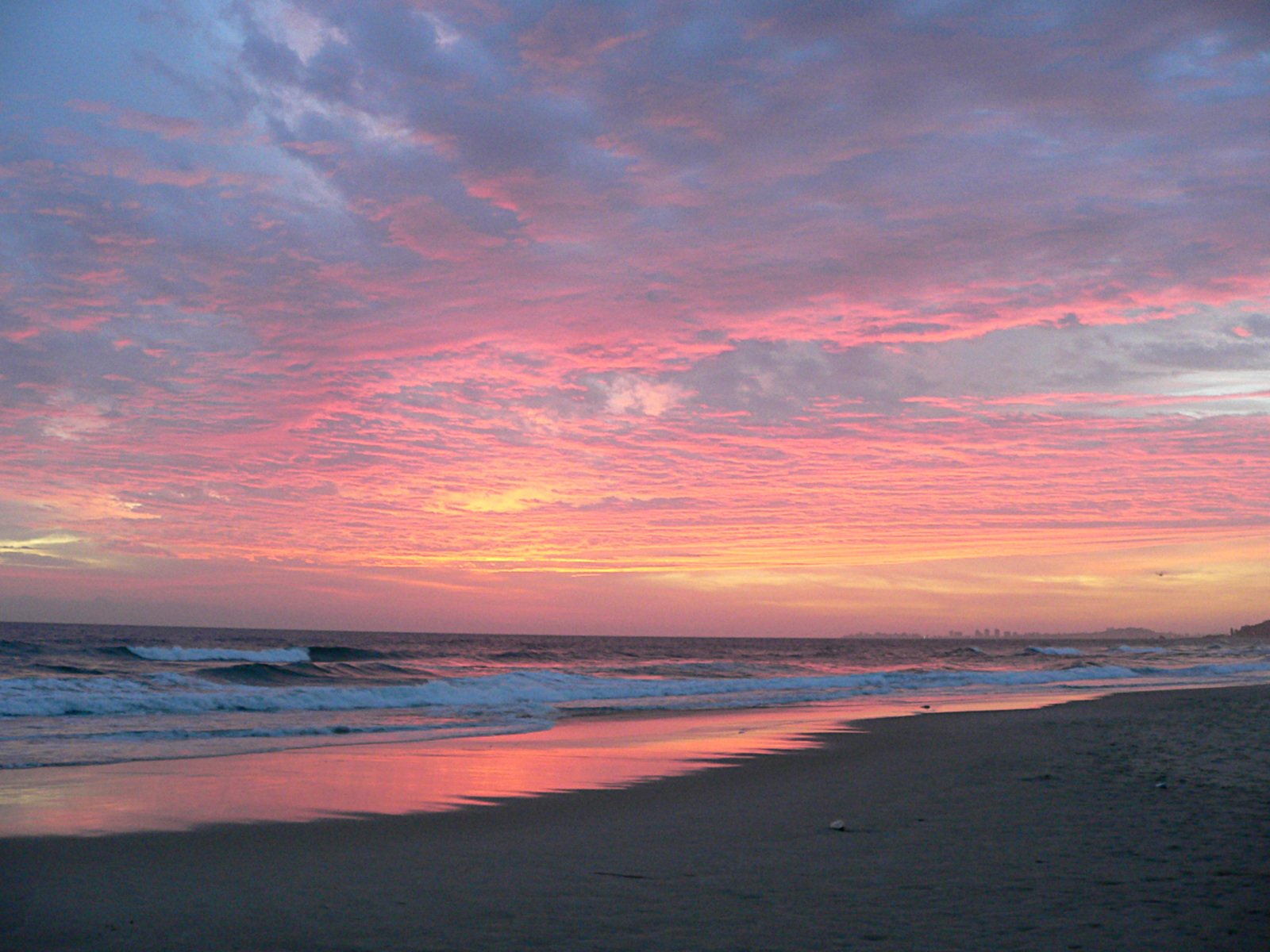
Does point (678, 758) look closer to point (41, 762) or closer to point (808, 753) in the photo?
point (808, 753)

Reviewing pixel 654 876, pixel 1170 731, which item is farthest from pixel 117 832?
pixel 1170 731

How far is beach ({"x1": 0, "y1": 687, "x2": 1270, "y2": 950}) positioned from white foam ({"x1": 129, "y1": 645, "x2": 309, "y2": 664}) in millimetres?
38471

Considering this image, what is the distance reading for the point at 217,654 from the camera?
57.7 metres

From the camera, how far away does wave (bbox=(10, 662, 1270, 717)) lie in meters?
21.5

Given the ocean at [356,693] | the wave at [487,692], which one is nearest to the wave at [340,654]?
the ocean at [356,693]

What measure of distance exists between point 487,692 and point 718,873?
26.0 m

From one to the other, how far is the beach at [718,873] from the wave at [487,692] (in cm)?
1417

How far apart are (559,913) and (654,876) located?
1.16m

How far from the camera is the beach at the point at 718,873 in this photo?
5.44m

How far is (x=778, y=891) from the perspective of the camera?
6.34 metres

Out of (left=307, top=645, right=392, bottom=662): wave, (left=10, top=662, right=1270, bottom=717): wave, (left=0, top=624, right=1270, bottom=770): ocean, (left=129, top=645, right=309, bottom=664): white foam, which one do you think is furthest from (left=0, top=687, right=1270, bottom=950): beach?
(left=307, top=645, right=392, bottom=662): wave

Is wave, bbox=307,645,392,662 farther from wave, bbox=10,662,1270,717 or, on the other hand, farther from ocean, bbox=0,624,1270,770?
wave, bbox=10,662,1270,717

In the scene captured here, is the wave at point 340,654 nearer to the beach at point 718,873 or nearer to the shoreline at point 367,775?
the shoreline at point 367,775

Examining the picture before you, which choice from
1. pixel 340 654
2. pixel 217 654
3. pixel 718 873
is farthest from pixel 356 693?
pixel 217 654
